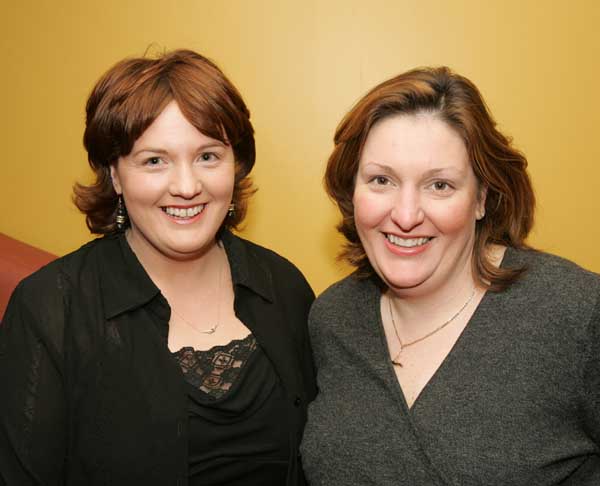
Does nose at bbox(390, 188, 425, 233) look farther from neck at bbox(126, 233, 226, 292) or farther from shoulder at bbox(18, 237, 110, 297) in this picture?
shoulder at bbox(18, 237, 110, 297)

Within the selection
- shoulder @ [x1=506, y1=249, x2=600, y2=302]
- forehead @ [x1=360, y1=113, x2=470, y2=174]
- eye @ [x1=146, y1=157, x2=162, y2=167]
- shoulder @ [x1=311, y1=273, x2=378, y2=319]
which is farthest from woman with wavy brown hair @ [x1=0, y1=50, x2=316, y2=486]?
shoulder @ [x1=506, y1=249, x2=600, y2=302]

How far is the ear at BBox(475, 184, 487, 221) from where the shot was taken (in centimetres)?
163

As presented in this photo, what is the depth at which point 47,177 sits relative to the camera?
2484mm

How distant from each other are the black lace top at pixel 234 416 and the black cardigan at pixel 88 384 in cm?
5

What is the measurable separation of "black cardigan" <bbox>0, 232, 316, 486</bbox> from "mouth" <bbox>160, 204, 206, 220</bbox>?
0.59 ft

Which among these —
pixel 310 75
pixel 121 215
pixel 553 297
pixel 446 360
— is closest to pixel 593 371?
pixel 553 297

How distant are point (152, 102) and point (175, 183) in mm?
191

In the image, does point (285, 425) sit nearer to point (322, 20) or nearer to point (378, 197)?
point (378, 197)

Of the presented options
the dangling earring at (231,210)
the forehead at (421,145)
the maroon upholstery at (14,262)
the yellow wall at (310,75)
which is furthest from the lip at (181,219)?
the maroon upholstery at (14,262)

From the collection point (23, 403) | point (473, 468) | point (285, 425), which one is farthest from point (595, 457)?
point (23, 403)

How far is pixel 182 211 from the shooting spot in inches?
67.9

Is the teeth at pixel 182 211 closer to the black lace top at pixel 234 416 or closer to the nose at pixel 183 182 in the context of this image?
the nose at pixel 183 182

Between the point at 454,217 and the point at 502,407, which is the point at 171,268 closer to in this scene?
the point at 454,217

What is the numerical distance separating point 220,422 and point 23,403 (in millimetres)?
444
